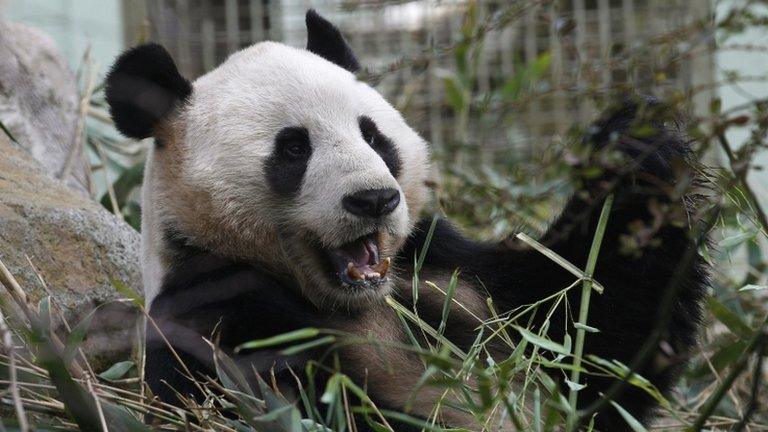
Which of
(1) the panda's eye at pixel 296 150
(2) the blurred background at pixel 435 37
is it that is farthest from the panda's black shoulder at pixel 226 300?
(2) the blurred background at pixel 435 37

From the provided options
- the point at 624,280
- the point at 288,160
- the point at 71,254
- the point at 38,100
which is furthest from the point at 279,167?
the point at 38,100

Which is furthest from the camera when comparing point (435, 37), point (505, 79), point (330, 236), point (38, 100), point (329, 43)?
point (505, 79)

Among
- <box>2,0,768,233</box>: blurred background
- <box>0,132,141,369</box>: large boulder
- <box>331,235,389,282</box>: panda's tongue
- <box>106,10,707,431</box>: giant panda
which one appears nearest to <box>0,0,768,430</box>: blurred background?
<box>2,0,768,233</box>: blurred background

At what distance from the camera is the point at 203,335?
8.97 ft

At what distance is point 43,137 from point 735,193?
3.17m

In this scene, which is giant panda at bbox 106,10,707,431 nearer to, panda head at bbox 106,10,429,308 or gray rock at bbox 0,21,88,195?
panda head at bbox 106,10,429,308

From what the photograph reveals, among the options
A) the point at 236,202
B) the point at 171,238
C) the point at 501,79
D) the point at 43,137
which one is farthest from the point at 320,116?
the point at 501,79

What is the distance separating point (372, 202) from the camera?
2744mm

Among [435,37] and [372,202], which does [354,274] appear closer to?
[372,202]

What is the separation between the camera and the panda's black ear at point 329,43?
11.5 ft

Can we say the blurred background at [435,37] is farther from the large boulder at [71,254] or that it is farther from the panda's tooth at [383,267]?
the panda's tooth at [383,267]

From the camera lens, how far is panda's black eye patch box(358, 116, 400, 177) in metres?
3.09

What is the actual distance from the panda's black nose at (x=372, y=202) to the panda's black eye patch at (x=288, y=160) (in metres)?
0.26

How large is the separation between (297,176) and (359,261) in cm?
32
